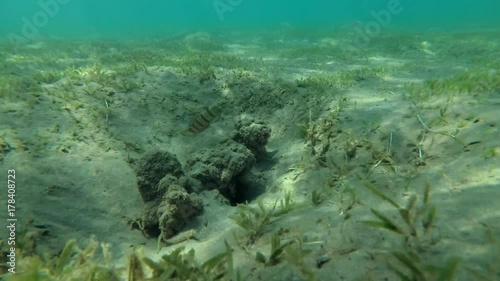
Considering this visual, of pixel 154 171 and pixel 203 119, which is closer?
pixel 154 171

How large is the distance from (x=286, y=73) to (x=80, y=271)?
7.75m

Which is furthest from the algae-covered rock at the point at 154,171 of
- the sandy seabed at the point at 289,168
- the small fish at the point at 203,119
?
the small fish at the point at 203,119

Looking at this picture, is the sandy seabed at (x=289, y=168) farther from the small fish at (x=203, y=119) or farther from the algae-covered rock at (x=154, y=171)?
the small fish at (x=203, y=119)

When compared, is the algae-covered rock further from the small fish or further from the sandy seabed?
the small fish

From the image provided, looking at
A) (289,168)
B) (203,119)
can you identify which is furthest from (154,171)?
(289,168)

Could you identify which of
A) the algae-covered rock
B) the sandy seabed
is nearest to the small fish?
the algae-covered rock

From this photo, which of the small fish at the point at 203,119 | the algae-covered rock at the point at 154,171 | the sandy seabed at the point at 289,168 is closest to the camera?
the sandy seabed at the point at 289,168

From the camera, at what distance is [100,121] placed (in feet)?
18.0

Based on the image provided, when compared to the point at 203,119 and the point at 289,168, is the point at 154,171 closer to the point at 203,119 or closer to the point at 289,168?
the point at 203,119

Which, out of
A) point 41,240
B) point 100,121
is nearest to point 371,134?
point 41,240

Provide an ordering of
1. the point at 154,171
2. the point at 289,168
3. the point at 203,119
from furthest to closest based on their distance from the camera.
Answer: the point at 289,168, the point at 203,119, the point at 154,171

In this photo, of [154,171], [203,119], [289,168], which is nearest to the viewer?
[154,171]

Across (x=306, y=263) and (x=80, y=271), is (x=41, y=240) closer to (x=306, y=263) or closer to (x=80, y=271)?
(x=80, y=271)

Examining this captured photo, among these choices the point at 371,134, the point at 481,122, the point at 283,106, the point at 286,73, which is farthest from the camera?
the point at 286,73
